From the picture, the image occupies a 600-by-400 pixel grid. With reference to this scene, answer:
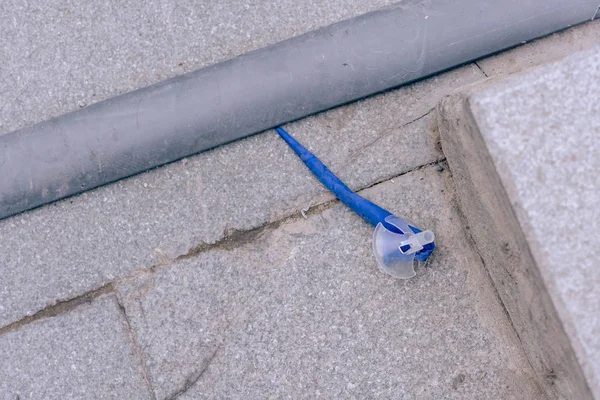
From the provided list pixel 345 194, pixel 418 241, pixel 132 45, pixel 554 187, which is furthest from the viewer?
pixel 132 45

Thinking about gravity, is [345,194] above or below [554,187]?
above

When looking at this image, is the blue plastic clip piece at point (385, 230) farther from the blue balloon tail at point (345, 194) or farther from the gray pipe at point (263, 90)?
the gray pipe at point (263, 90)

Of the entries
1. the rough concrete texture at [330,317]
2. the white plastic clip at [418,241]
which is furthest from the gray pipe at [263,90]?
the white plastic clip at [418,241]

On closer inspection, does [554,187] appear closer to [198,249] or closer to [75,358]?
[198,249]

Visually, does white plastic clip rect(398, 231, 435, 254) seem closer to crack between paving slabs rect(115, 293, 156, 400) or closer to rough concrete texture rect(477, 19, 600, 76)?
rough concrete texture rect(477, 19, 600, 76)

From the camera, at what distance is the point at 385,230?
5.51 ft

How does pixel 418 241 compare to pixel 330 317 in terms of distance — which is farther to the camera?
pixel 330 317

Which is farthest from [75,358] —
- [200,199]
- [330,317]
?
[330,317]

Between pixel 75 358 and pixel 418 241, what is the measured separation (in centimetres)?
117

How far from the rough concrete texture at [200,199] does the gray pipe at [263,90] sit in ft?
0.17

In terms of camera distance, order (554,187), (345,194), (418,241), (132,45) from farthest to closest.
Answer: (132,45), (345,194), (418,241), (554,187)

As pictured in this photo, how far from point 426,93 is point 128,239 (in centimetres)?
111

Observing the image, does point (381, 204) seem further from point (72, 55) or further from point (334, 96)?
point (72, 55)

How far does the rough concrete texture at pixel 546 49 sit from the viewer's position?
1779 mm
